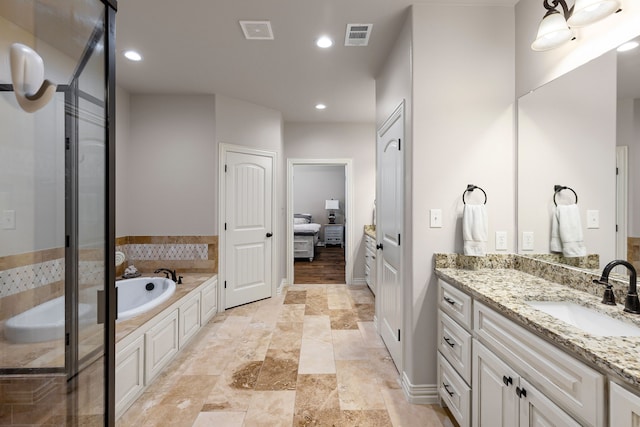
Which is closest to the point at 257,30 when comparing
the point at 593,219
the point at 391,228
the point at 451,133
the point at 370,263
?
the point at 451,133

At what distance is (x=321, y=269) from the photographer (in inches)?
239

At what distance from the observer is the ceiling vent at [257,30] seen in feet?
7.29

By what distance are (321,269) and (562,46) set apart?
5069mm

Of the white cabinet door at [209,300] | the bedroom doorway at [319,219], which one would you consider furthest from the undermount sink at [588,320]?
the bedroom doorway at [319,219]

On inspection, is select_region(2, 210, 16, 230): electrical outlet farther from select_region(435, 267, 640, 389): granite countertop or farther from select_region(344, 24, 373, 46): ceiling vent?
select_region(344, 24, 373, 46): ceiling vent

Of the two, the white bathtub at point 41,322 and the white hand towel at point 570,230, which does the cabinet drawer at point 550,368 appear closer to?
the white hand towel at point 570,230

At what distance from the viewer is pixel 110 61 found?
971 mm

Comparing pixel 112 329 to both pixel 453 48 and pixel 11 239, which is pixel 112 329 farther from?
pixel 453 48

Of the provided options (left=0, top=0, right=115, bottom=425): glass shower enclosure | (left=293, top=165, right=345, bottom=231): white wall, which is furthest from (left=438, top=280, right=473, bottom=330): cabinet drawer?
(left=293, top=165, right=345, bottom=231): white wall

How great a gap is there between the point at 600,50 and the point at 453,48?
79cm

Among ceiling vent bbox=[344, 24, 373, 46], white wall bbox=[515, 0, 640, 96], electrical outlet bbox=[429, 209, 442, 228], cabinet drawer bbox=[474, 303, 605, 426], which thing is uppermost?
ceiling vent bbox=[344, 24, 373, 46]

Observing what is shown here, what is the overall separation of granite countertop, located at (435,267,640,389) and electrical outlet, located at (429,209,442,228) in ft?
0.98

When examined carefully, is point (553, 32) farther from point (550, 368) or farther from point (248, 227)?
point (248, 227)

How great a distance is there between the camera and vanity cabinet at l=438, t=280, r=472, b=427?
1559 millimetres
